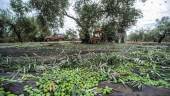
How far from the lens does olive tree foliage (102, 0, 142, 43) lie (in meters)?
21.2

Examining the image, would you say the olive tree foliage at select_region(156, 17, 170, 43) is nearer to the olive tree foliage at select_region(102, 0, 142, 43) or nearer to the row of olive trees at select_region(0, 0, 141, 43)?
the row of olive trees at select_region(0, 0, 141, 43)

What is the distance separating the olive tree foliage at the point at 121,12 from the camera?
69.4ft

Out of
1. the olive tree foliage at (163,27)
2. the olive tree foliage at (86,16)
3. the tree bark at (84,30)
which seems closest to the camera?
the olive tree foliage at (86,16)

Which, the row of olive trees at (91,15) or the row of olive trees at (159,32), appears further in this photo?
the row of olive trees at (159,32)

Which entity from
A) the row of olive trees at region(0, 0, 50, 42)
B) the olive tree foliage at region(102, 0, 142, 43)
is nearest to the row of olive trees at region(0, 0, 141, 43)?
the olive tree foliage at region(102, 0, 142, 43)

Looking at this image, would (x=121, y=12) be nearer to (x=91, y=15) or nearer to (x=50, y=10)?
(x=91, y=15)

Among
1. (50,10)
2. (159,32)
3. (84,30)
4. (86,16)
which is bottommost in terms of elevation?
(159,32)

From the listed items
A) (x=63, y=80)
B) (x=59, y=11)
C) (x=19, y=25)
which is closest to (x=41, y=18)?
(x=59, y=11)

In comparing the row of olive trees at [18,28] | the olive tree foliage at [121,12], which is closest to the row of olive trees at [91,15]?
the olive tree foliage at [121,12]

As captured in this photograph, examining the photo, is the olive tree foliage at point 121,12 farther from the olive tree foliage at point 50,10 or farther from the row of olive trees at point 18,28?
the row of olive trees at point 18,28

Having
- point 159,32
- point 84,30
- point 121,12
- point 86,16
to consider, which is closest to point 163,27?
point 159,32

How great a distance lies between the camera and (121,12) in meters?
21.2

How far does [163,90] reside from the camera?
426 cm

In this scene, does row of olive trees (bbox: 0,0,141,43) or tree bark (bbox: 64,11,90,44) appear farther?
tree bark (bbox: 64,11,90,44)
